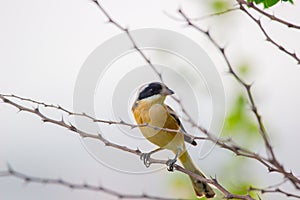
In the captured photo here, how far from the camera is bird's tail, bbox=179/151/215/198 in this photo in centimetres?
226

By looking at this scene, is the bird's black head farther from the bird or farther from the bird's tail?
the bird's tail

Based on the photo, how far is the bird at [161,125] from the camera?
2.20m

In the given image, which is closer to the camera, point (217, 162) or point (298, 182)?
point (298, 182)

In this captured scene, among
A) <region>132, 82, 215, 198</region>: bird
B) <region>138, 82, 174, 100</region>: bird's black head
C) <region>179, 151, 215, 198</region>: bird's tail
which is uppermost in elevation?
<region>138, 82, 174, 100</region>: bird's black head

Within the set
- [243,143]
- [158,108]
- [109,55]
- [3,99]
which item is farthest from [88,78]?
[243,143]

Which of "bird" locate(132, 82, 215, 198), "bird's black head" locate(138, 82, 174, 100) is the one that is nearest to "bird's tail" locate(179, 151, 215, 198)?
"bird" locate(132, 82, 215, 198)

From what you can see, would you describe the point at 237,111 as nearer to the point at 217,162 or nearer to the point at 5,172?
the point at 217,162

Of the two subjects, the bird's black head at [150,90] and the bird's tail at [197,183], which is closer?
the bird's tail at [197,183]

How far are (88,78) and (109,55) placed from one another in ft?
0.26

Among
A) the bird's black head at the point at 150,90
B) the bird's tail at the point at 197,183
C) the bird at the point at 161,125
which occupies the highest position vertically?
the bird's black head at the point at 150,90

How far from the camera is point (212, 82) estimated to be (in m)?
1.39

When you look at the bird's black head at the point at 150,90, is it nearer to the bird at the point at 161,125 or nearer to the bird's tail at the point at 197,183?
the bird at the point at 161,125

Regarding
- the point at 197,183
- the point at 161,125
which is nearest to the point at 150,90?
the point at 161,125

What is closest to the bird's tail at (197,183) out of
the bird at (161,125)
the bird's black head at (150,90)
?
the bird at (161,125)
